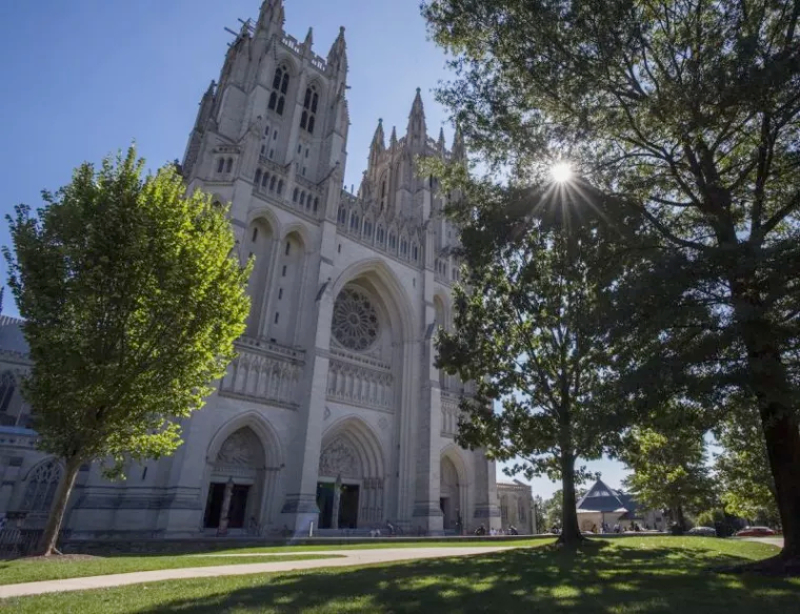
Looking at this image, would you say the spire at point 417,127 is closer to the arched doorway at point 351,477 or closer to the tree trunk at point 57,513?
the arched doorway at point 351,477

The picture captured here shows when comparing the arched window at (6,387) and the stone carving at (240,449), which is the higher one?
the arched window at (6,387)

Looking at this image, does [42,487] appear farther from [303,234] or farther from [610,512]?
[610,512]

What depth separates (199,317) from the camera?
45.0 ft

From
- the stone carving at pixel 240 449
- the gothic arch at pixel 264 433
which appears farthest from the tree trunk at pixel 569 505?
the stone carving at pixel 240 449

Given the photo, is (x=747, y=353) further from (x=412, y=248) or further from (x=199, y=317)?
(x=412, y=248)

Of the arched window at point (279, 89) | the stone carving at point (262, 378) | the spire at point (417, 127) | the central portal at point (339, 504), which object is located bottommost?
the central portal at point (339, 504)

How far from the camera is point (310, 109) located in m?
38.4

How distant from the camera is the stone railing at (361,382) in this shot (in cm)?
3052

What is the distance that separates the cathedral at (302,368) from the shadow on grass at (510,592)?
16.2 m

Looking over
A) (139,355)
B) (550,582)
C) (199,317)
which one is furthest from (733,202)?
(139,355)

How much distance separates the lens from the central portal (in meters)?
29.5

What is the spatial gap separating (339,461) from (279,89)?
27.9 m

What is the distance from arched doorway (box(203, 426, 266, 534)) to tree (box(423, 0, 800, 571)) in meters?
21.0

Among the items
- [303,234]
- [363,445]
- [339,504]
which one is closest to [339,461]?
[363,445]
